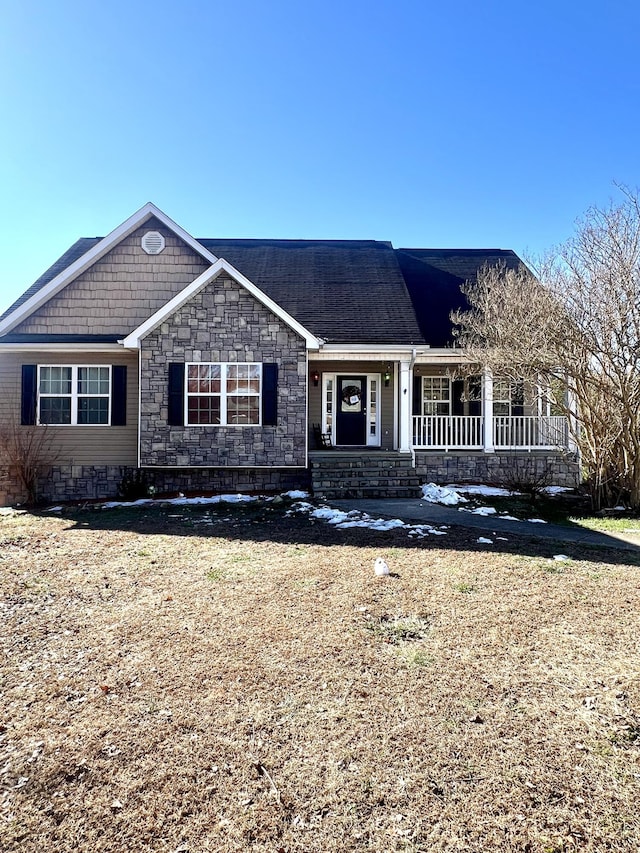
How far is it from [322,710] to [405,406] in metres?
9.38

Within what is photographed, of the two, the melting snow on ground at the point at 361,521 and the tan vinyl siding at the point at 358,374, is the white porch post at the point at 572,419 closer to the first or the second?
the melting snow on ground at the point at 361,521

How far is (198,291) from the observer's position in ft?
34.4

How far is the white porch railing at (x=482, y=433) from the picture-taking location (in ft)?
39.0

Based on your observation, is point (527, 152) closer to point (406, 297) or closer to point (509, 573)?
point (406, 297)

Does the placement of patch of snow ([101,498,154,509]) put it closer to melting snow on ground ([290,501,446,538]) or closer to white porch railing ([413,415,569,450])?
melting snow on ground ([290,501,446,538])

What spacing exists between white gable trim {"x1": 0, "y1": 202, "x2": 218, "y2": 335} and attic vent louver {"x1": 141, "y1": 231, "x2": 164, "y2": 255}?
A: 0.32m

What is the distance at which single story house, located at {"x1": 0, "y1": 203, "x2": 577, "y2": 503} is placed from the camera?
10469 mm

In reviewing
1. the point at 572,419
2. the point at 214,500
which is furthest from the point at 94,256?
the point at 572,419

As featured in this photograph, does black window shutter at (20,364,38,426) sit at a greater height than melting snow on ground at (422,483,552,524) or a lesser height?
greater

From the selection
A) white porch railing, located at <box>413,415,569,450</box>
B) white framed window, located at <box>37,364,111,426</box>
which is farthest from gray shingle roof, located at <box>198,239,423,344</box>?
white framed window, located at <box>37,364,111,426</box>

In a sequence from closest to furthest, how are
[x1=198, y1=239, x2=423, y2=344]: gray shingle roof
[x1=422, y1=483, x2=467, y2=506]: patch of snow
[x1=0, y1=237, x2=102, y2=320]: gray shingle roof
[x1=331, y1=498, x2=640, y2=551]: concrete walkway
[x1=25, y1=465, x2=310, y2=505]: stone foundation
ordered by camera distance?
[x1=331, y1=498, x2=640, y2=551]: concrete walkway, [x1=422, y1=483, x2=467, y2=506]: patch of snow, [x1=25, y1=465, x2=310, y2=505]: stone foundation, [x1=198, y1=239, x2=423, y2=344]: gray shingle roof, [x1=0, y1=237, x2=102, y2=320]: gray shingle roof

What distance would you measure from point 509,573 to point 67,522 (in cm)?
774

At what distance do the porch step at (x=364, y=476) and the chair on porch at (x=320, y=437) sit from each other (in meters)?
1.63

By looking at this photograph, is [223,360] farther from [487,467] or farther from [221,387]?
[487,467]
